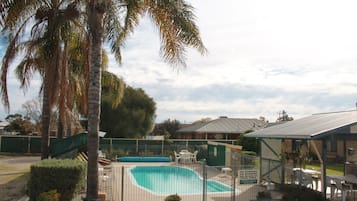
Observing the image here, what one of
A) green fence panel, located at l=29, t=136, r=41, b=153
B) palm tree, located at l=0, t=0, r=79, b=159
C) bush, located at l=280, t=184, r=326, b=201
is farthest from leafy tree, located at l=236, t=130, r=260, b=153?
green fence panel, located at l=29, t=136, r=41, b=153

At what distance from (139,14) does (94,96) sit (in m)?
3.82

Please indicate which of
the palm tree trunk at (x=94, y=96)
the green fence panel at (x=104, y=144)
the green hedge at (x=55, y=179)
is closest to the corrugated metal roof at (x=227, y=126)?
the green fence panel at (x=104, y=144)

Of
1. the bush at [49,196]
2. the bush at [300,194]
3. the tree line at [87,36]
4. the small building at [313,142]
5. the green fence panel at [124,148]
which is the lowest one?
the bush at [300,194]

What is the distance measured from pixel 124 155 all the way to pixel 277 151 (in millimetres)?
16052

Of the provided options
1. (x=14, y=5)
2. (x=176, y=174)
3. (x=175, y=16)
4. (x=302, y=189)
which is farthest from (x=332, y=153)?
(x=14, y=5)

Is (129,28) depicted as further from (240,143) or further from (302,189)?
(240,143)

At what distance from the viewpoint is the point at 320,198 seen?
12391 mm

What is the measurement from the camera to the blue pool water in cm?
1612

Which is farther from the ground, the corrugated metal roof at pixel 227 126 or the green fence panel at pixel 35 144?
the corrugated metal roof at pixel 227 126

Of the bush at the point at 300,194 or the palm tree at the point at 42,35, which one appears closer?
the bush at the point at 300,194

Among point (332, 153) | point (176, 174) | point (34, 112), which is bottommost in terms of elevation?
point (176, 174)

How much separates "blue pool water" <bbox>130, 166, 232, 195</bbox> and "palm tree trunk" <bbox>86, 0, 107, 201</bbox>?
14.6ft

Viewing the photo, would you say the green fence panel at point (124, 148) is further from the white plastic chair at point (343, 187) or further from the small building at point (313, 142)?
the white plastic chair at point (343, 187)

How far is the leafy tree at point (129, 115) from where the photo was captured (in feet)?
142
